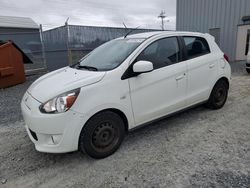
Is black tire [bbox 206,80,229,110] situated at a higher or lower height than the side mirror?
lower

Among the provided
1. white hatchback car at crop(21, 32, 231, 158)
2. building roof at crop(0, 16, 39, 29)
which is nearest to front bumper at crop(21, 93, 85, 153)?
white hatchback car at crop(21, 32, 231, 158)

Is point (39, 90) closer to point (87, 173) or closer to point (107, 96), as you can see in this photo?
point (107, 96)

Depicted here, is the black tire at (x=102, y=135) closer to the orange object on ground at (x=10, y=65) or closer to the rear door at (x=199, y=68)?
the rear door at (x=199, y=68)

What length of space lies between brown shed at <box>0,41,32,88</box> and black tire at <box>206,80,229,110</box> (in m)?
6.86

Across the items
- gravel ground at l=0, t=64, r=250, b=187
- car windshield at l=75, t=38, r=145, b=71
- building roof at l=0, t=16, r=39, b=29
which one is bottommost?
gravel ground at l=0, t=64, r=250, b=187

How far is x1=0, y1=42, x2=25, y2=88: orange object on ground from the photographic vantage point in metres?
7.55

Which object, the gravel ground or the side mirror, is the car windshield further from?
the gravel ground

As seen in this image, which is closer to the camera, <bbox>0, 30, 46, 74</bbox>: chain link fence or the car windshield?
the car windshield

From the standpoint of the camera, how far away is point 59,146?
263 cm

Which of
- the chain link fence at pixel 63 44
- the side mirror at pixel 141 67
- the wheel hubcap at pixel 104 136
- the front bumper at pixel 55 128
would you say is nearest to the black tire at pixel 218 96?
the side mirror at pixel 141 67

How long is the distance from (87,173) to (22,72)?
710 centimetres

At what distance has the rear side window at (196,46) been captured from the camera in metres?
3.84

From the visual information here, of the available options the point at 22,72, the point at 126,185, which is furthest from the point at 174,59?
the point at 22,72

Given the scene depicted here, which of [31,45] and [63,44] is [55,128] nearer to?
[63,44]
